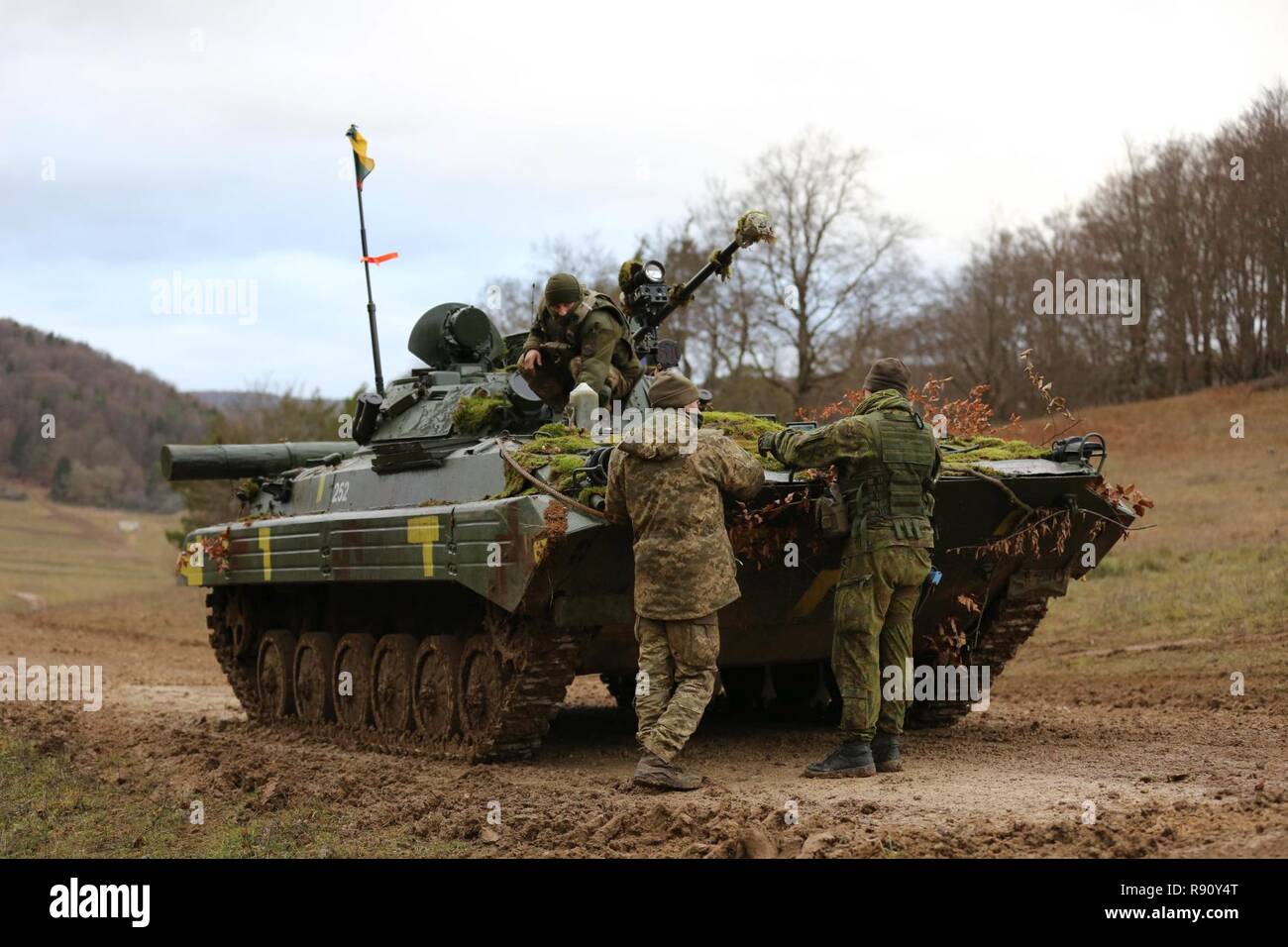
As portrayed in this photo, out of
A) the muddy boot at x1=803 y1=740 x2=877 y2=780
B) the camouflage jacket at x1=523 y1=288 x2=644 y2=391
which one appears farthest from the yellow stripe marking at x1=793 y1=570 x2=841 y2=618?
the camouflage jacket at x1=523 y1=288 x2=644 y2=391

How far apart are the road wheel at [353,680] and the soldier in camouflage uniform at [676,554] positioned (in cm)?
320

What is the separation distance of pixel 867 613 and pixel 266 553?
4.75 metres

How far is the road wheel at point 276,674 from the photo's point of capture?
37.8 ft

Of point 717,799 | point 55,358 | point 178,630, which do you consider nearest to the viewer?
point 717,799

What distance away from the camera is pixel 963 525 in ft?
27.9

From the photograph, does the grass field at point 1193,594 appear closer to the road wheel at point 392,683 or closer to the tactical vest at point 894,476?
the tactical vest at point 894,476

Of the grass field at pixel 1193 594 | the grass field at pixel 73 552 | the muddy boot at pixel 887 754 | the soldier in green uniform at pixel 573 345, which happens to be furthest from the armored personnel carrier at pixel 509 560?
the grass field at pixel 73 552

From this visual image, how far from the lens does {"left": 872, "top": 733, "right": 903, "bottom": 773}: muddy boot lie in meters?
7.99

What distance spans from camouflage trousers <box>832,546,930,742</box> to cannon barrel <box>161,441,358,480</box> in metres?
5.15

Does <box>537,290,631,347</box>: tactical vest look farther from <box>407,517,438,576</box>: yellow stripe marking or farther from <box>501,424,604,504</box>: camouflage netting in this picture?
<box>407,517,438,576</box>: yellow stripe marking

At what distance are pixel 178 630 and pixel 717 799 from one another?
55.0 ft
